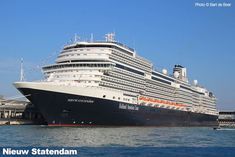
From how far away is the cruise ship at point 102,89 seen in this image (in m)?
57.3

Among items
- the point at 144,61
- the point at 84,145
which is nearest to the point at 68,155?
the point at 84,145

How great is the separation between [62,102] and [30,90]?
5.13m

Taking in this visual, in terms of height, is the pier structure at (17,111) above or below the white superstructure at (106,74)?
below

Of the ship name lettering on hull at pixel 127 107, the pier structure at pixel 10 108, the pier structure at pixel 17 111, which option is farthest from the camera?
the pier structure at pixel 10 108

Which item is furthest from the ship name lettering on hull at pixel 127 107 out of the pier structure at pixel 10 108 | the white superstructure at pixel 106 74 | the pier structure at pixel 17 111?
the pier structure at pixel 10 108

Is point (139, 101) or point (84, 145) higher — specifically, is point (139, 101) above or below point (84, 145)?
above

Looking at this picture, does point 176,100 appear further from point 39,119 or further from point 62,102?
point 62,102

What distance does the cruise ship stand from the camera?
57281 millimetres

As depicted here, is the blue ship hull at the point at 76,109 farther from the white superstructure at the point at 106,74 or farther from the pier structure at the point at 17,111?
the pier structure at the point at 17,111

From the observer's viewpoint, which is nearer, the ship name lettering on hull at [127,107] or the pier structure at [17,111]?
the ship name lettering on hull at [127,107]

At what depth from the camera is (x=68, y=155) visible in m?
27.4

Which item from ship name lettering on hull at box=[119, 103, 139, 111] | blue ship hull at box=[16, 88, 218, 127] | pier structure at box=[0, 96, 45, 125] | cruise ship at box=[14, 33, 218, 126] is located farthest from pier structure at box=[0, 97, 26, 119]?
ship name lettering on hull at box=[119, 103, 139, 111]

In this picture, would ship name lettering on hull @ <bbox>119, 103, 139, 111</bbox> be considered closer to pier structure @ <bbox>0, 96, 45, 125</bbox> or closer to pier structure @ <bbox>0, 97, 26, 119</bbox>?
pier structure @ <bbox>0, 96, 45, 125</bbox>

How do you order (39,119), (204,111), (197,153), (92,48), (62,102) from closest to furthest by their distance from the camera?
(197,153)
(62,102)
(92,48)
(39,119)
(204,111)
